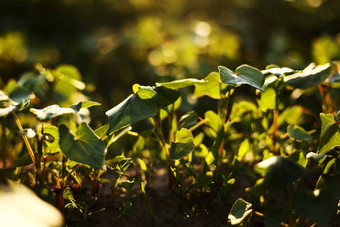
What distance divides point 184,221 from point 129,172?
41 centimetres

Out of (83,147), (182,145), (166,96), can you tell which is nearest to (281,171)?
(182,145)

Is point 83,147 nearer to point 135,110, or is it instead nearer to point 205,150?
point 135,110

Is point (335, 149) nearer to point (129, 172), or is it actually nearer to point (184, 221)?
point (184, 221)

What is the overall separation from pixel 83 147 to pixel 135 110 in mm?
195

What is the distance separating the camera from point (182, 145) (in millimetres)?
1180

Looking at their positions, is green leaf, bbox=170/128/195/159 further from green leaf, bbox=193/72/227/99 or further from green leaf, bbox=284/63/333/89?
green leaf, bbox=284/63/333/89

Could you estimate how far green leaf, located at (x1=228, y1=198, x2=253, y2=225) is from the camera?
1043 millimetres

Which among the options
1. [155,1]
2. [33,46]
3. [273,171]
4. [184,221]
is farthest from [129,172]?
[155,1]

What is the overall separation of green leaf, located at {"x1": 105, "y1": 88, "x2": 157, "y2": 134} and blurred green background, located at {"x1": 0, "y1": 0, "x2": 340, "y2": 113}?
4.10ft

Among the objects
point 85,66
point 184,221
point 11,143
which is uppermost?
point 184,221

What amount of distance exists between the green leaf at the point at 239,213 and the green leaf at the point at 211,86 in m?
0.43

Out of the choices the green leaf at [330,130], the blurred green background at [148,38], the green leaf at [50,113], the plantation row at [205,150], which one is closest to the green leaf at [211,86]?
the plantation row at [205,150]

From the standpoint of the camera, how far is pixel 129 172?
5.18ft

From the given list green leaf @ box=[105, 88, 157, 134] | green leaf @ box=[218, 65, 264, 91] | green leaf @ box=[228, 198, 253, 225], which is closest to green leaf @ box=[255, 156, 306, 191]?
green leaf @ box=[228, 198, 253, 225]
